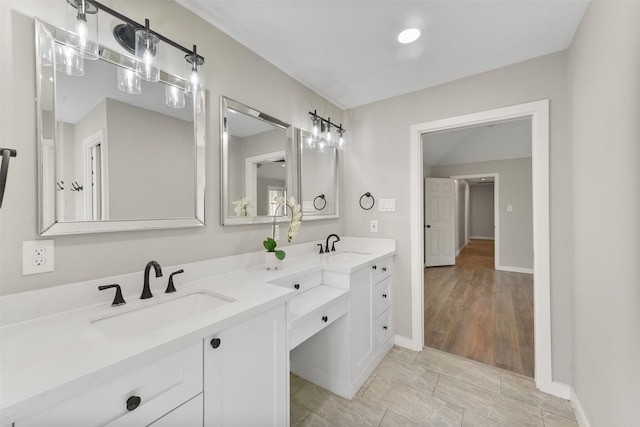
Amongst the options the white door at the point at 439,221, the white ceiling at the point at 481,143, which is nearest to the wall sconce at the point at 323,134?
the white ceiling at the point at 481,143

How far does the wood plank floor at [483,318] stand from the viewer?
7.53ft

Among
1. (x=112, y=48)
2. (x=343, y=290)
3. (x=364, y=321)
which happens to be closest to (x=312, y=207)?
(x=343, y=290)

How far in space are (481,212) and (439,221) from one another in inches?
235

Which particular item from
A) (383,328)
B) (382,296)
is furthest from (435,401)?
(382,296)

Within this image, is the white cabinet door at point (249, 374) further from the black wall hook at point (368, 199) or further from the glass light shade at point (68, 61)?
the black wall hook at point (368, 199)

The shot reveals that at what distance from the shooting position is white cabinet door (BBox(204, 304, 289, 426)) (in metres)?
0.95

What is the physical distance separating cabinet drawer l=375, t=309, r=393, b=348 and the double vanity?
0.34 metres

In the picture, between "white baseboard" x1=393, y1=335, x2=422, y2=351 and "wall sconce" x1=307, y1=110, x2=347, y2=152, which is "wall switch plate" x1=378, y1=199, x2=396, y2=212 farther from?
"white baseboard" x1=393, y1=335, x2=422, y2=351

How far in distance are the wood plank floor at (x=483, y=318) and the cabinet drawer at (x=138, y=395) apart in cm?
228

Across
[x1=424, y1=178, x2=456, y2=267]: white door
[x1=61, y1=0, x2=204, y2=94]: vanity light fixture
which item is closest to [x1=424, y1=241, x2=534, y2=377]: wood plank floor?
[x1=424, y1=178, x2=456, y2=267]: white door

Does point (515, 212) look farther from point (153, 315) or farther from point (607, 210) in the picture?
point (153, 315)

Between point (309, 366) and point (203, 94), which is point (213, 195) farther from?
point (309, 366)

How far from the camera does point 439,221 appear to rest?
563 cm

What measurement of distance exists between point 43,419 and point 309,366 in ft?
5.32
